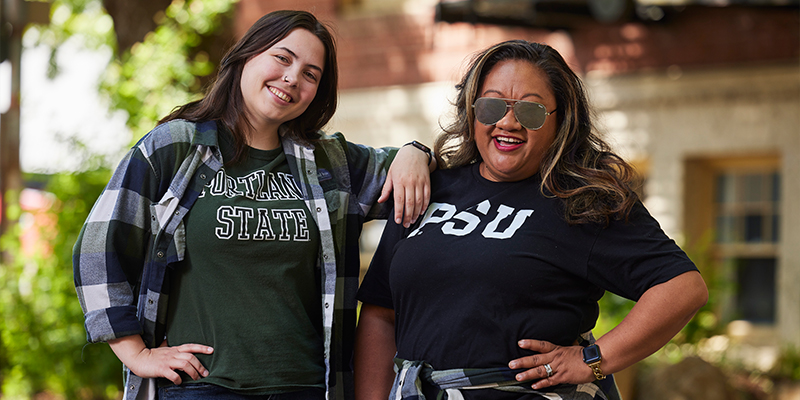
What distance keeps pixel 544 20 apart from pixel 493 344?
5.97 metres

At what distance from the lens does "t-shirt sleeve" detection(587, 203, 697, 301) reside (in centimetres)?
218

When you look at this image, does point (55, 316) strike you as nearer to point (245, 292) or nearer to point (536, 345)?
point (245, 292)

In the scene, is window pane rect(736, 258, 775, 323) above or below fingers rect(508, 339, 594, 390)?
below

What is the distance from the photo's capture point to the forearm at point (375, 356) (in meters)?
2.63

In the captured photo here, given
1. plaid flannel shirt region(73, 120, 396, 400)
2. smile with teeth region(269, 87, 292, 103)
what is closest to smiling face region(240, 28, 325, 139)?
smile with teeth region(269, 87, 292, 103)

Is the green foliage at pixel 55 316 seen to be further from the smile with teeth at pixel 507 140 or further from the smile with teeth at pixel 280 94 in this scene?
the smile with teeth at pixel 507 140

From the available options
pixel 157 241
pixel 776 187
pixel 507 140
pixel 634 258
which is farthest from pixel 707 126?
pixel 157 241

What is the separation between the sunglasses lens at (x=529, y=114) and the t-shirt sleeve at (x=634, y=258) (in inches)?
14.9

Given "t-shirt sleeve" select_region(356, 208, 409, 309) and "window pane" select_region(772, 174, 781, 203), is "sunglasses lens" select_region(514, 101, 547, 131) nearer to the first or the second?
"t-shirt sleeve" select_region(356, 208, 409, 309)

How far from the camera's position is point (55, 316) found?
6.22 meters

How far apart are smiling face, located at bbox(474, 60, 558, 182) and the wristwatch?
0.57 metres

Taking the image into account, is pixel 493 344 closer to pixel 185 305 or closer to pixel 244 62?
pixel 185 305

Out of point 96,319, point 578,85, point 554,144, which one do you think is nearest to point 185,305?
point 96,319

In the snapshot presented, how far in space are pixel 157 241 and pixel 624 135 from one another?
607 cm
